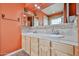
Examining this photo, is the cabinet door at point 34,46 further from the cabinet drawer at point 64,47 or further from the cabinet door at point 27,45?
the cabinet drawer at point 64,47

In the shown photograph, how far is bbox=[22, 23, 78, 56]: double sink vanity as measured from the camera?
1.53 m

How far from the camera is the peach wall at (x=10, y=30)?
166 centimetres

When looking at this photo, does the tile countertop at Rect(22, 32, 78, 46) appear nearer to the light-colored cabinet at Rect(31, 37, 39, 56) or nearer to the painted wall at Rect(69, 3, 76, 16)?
the light-colored cabinet at Rect(31, 37, 39, 56)

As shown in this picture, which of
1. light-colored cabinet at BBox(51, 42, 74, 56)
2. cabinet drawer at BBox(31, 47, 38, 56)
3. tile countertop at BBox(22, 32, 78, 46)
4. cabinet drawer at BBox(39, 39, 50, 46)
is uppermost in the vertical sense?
tile countertop at BBox(22, 32, 78, 46)

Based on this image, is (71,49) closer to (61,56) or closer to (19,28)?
(61,56)

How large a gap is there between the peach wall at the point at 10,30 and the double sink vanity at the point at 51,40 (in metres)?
0.08

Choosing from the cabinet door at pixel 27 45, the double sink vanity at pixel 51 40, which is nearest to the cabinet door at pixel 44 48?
the double sink vanity at pixel 51 40

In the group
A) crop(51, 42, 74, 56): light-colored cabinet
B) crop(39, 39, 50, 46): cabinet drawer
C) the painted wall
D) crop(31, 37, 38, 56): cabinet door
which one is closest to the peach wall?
crop(31, 37, 38, 56): cabinet door

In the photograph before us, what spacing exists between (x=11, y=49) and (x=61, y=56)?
1.89 ft

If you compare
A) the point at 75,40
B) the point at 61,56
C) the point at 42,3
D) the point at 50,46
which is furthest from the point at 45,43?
the point at 42,3

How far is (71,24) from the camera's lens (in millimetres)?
1534

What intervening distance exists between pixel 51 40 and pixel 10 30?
0.48 metres

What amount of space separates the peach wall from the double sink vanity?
8cm

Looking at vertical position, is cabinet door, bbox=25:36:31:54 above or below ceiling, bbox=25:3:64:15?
below
